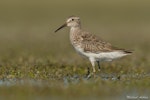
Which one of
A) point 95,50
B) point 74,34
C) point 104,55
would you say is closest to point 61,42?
point 74,34

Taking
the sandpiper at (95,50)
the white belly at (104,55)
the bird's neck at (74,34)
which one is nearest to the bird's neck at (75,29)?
the bird's neck at (74,34)

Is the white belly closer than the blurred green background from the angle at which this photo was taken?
No

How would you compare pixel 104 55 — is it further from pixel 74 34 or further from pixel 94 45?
pixel 74 34

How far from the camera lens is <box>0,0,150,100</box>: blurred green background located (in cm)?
1527

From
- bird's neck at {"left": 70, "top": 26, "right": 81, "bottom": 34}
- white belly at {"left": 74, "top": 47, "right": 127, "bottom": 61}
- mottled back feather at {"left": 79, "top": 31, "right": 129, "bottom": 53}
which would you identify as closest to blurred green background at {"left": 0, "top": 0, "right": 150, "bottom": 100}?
white belly at {"left": 74, "top": 47, "right": 127, "bottom": 61}

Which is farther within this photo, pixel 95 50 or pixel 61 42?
pixel 61 42

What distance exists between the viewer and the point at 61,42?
2858 cm

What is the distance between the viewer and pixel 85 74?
1808 centimetres

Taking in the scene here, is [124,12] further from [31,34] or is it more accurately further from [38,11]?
[31,34]

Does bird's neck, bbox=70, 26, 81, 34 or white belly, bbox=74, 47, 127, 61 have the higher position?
bird's neck, bbox=70, 26, 81, 34

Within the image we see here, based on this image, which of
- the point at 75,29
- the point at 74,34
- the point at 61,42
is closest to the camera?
the point at 74,34

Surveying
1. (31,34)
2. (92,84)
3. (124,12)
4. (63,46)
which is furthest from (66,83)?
(124,12)

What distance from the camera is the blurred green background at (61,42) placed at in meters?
15.3

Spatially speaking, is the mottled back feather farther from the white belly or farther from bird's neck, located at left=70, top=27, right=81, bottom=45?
bird's neck, located at left=70, top=27, right=81, bottom=45
